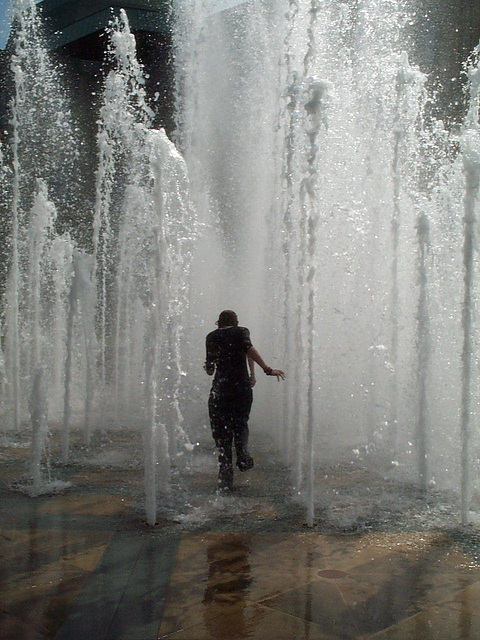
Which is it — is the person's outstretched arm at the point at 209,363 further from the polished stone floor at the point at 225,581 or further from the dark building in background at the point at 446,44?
the dark building in background at the point at 446,44

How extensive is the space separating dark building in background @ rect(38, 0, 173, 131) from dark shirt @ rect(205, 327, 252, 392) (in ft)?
56.0

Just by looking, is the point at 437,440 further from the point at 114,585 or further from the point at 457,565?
the point at 114,585

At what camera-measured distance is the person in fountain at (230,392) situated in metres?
5.07

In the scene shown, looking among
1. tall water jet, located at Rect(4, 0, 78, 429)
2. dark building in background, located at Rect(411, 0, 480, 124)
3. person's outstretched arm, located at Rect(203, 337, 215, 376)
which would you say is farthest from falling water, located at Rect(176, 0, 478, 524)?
dark building in background, located at Rect(411, 0, 480, 124)

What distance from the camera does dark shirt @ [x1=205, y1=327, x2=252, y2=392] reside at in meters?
5.11

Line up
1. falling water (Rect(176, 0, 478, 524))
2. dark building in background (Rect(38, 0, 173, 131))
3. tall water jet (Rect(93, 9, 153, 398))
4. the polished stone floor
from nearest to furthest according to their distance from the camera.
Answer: the polished stone floor, falling water (Rect(176, 0, 478, 524)), tall water jet (Rect(93, 9, 153, 398)), dark building in background (Rect(38, 0, 173, 131))

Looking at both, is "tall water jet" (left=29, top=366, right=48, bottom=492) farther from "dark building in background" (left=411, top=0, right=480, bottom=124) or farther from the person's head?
"dark building in background" (left=411, top=0, right=480, bottom=124)

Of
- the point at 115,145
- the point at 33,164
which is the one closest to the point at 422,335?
the point at 115,145

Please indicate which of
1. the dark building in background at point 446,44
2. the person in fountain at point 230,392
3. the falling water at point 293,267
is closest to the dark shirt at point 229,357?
the person in fountain at point 230,392

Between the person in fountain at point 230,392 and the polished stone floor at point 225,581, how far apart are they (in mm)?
653

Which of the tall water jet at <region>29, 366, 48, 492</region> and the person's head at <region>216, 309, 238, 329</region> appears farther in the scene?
the person's head at <region>216, 309, 238, 329</region>

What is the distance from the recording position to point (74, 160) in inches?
859

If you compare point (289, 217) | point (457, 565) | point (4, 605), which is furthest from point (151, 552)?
point (289, 217)

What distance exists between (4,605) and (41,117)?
57.7 ft
